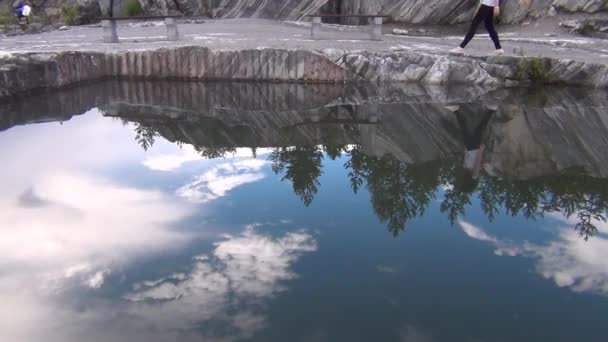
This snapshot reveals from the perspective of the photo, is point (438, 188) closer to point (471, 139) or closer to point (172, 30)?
point (471, 139)

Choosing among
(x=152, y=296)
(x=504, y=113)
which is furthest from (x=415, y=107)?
(x=152, y=296)

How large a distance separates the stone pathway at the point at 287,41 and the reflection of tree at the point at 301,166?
3591 millimetres

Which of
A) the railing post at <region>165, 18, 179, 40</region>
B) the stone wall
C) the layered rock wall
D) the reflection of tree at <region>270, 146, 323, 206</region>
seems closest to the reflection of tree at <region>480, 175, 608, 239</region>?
the reflection of tree at <region>270, 146, 323, 206</region>

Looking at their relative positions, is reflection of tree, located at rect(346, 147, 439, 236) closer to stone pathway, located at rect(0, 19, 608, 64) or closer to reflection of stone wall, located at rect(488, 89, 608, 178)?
reflection of stone wall, located at rect(488, 89, 608, 178)

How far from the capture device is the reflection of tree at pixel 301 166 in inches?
189

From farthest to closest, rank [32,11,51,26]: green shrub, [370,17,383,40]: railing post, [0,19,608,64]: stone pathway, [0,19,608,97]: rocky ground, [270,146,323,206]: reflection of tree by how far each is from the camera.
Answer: [32,11,51,26]: green shrub < [370,17,383,40]: railing post < [0,19,608,64]: stone pathway < [0,19,608,97]: rocky ground < [270,146,323,206]: reflection of tree

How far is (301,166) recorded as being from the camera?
537 centimetres

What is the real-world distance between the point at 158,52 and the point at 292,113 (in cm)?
320

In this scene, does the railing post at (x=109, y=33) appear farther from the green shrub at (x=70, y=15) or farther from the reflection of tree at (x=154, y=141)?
the green shrub at (x=70, y=15)

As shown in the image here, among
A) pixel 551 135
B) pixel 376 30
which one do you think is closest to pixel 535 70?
pixel 551 135

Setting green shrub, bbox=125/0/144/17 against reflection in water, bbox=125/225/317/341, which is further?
green shrub, bbox=125/0/144/17

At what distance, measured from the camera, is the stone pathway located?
29.9 feet

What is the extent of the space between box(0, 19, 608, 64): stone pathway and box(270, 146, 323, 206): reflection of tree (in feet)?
11.8

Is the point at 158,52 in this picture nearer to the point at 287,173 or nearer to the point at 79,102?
the point at 79,102
